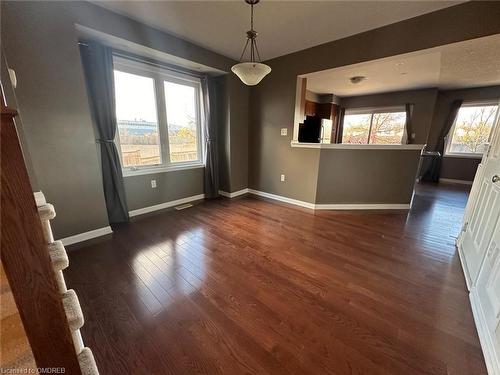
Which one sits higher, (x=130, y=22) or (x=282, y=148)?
(x=130, y=22)

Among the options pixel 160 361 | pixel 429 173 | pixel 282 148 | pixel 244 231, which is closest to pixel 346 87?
pixel 282 148

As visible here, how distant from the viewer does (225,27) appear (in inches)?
97.3

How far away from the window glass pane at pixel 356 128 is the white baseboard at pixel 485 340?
5809 mm

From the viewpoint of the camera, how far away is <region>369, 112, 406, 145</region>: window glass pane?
568 cm

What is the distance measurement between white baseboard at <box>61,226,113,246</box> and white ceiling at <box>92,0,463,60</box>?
2405mm

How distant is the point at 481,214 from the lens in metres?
1.83

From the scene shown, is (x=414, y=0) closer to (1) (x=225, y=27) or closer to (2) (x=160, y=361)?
(1) (x=225, y=27)

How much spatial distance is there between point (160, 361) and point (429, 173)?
7285 millimetres

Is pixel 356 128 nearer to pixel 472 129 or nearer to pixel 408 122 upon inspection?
pixel 408 122

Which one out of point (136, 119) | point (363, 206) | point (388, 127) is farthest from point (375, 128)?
point (136, 119)

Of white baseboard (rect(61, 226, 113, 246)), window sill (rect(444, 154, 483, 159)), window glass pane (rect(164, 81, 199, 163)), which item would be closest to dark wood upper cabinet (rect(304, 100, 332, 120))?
Answer: window sill (rect(444, 154, 483, 159))

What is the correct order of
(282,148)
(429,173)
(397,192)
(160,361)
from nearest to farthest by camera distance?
(160,361) < (397,192) < (282,148) < (429,173)

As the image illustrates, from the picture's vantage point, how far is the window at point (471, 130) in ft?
16.7

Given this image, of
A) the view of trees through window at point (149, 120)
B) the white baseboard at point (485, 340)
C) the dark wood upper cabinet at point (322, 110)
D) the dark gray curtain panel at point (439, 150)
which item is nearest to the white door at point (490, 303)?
the white baseboard at point (485, 340)
